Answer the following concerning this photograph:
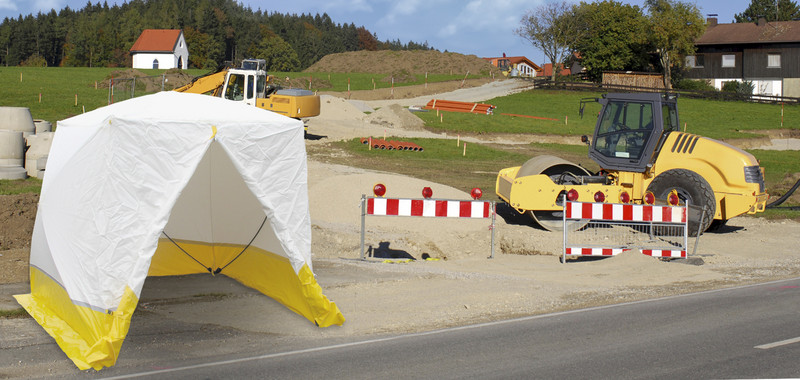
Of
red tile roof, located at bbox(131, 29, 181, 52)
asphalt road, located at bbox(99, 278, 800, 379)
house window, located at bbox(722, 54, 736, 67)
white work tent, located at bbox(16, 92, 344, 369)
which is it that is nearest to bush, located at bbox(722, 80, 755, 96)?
house window, located at bbox(722, 54, 736, 67)

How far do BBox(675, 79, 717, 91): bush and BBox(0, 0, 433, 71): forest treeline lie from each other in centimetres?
6302

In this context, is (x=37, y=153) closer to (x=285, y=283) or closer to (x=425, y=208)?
(x=425, y=208)

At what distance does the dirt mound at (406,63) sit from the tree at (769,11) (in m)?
56.6

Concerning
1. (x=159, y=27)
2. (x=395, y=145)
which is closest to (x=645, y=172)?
(x=395, y=145)

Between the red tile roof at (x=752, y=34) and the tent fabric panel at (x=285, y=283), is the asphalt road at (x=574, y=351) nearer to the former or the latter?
the tent fabric panel at (x=285, y=283)

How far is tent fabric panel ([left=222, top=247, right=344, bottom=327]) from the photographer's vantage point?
8.79 meters

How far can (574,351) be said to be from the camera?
26.2ft

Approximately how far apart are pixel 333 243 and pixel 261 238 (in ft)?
17.4

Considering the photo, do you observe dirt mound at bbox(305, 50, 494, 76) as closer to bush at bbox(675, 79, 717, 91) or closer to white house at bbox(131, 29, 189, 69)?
bush at bbox(675, 79, 717, 91)

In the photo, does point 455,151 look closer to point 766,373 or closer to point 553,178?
point 553,178

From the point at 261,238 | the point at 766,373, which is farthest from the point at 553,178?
the point at 766,373

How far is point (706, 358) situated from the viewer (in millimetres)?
7746

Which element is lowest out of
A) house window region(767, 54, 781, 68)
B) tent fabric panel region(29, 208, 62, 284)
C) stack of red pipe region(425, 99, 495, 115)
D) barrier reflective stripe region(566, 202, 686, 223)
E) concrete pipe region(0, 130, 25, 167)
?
tent fabric panel region(29, 208, 62, 284)

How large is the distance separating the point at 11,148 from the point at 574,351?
56.1ft
